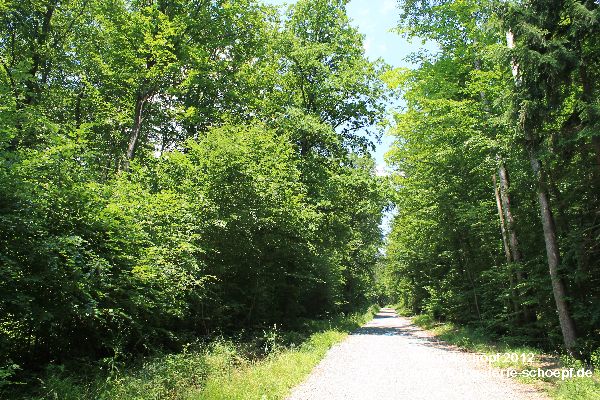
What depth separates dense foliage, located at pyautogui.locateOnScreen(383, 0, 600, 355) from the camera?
844cm

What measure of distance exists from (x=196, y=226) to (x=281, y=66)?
14.1 m

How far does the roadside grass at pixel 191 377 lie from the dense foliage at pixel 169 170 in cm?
69

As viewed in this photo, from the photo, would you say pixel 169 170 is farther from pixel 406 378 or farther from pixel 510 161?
pixel 510 161

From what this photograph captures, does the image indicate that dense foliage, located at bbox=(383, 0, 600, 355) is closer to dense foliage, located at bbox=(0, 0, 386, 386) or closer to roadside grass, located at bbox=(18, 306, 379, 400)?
dense foliage, located at bbox=(0, 0, 386, 386)

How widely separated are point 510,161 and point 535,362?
548 cm

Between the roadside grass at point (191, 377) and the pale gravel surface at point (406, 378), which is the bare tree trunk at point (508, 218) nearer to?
the pale gravel surface at point (406, 378)

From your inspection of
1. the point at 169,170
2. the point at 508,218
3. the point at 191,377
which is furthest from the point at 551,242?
the point at 169,170

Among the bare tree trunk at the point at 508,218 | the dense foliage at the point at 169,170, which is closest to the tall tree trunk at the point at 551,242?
the bare tree trunk at the point at 508,218

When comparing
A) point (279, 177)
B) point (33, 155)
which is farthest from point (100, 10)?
point (33, 155)

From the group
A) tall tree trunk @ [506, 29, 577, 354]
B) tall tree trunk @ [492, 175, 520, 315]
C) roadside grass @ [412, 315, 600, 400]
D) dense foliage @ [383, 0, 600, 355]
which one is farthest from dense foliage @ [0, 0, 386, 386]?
tall tree trunk @ [506, 29, 577, 354]

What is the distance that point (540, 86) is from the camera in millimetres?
8586

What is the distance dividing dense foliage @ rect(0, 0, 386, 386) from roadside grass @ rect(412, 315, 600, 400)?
23.5ft

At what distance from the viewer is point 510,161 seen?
10742 millimetres

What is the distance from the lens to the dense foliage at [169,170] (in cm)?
634
